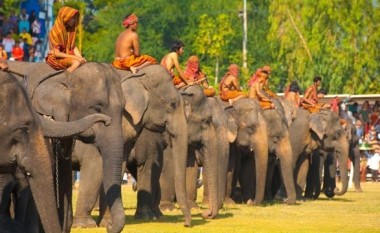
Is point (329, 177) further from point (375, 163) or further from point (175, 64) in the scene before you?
point (375, 163)

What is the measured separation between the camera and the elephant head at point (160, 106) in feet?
73.2

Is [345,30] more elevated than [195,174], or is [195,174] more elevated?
[345,30]

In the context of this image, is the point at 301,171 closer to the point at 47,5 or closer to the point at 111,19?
the point at 47,5

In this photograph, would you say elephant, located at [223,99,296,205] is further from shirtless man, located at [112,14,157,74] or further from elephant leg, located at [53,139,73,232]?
elephant leg, located at [53,139,73,232]

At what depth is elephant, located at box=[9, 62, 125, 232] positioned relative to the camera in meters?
17.0

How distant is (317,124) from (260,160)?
4784 millimetres

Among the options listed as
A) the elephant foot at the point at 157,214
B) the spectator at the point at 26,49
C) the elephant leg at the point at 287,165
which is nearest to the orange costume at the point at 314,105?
the elephant leg at the point at 287,165

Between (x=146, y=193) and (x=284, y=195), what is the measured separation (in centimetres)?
1062

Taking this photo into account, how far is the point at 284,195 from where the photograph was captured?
33.8 m

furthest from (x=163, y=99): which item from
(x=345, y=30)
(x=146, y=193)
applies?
(x=345, y=30)

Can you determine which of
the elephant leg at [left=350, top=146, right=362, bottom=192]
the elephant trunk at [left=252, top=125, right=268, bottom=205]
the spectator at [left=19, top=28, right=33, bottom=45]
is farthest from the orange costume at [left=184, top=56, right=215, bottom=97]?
the elephant leg at [left=350, top=146, right=362, bottom=192]

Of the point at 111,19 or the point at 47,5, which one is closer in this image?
the point at 47,5

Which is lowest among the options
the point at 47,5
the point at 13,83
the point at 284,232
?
the point at 284,232

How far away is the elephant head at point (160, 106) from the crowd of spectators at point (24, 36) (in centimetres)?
1339
